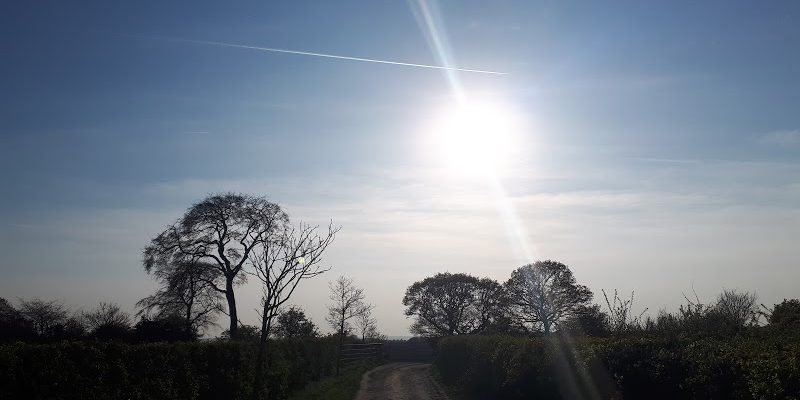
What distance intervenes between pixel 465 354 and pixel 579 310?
28.8 meters

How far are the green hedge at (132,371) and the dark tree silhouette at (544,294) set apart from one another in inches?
1449

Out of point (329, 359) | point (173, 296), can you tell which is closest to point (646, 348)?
point (329, 359)

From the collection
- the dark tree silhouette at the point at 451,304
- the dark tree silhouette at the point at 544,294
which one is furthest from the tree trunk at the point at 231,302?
the dark tree silhouette at the point at 451,304

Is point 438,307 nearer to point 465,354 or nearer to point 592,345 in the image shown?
point 465,354

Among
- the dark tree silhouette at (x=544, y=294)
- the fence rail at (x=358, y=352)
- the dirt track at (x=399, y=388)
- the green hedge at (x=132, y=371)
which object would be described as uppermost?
the dark tree silhouette at (x=544, y=294)

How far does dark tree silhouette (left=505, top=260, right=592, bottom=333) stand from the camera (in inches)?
2084

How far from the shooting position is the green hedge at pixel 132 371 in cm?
881

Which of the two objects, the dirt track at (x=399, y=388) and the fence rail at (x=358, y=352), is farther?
the fence rail at (x=358, y=352)

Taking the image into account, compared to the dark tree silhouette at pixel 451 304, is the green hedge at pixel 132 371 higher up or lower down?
lower down

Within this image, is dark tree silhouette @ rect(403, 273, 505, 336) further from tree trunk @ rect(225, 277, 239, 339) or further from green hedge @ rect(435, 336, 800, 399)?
green hedge @ rect(435, 336, 800, 399)

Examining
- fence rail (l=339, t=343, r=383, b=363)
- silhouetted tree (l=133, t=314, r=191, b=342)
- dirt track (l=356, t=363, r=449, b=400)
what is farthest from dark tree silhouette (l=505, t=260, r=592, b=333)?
silhouetted tree (l=133, t=314, r=191, b=342)

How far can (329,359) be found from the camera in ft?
104

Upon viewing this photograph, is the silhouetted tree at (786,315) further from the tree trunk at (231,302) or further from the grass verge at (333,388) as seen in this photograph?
the tree trunk at (231,302)

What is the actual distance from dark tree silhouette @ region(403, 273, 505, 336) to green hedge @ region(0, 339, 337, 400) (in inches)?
1988
